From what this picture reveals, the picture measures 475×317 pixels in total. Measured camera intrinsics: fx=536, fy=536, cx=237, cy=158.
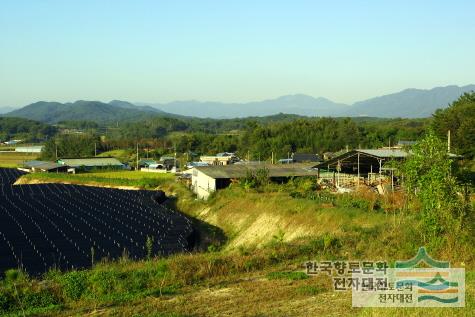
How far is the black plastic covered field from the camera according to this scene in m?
13.0

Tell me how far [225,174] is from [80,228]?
9.98m

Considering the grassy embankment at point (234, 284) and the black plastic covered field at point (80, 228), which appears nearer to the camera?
the grassy embankment at point (234, 284)

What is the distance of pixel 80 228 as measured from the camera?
17.4 metres

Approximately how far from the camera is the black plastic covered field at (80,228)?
13.0 metres

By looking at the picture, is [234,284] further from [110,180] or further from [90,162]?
[90,162]

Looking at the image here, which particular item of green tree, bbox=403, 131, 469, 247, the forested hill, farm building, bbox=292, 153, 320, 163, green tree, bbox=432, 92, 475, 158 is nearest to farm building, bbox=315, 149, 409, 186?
green tree, bbox=432, 92, 475, 158

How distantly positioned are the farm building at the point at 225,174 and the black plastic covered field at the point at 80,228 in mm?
2682

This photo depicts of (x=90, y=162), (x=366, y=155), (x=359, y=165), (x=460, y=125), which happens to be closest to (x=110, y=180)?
(x=90, y=162)

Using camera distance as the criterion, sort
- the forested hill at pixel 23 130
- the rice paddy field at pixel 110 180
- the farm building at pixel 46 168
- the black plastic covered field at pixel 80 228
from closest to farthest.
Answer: the black plastic covered field at pixel 80 228 → the rice paddy field at pixel 110 180 → the farm building at pixel 46 168 → the forested hill at pixel 23 130

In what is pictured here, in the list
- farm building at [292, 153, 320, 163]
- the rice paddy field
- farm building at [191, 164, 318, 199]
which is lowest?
the rice paddy field

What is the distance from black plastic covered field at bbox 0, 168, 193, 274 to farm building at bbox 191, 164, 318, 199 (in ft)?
8.80

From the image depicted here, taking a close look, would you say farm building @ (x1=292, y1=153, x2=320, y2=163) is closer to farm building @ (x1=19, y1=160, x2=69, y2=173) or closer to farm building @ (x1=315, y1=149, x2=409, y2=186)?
farm building @ (x1=315, y1=149, x2=409, y2=186)

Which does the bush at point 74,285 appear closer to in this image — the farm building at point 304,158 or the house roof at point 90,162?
the farm building at point 304,158

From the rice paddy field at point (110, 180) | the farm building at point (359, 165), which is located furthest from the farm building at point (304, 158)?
the farm building at point (359, 165)
